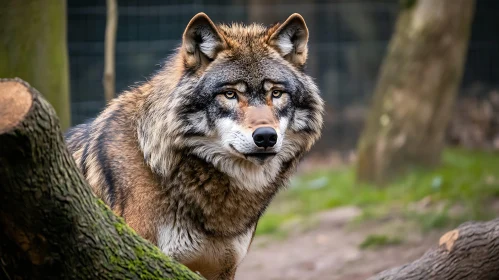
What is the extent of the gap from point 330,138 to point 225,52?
26.4ft

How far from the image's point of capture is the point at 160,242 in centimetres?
415

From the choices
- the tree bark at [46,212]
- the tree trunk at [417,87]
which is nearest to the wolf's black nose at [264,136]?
the tree bark at [46,212]

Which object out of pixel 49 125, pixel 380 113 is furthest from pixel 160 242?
pixel 380 113

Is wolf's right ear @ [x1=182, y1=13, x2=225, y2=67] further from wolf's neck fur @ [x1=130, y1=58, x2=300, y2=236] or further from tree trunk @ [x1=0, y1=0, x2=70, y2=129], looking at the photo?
tree trunk @ [x1=0, y1=0, x2=70, y2=129]

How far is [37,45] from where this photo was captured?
5.40m

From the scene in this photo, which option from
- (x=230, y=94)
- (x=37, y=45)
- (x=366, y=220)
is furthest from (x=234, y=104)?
(x=366, y=220)

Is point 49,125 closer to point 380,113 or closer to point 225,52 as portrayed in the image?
point 225,52

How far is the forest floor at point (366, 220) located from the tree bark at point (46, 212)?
409 cm

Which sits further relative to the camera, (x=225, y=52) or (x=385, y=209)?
(x=385, y=209)

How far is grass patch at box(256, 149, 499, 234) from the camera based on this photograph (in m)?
7.72

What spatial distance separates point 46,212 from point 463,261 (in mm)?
2574

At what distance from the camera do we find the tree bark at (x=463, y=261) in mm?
4141

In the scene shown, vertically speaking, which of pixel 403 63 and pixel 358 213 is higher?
pixel 403 63

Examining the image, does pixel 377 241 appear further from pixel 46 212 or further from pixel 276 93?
pixel 46 212
